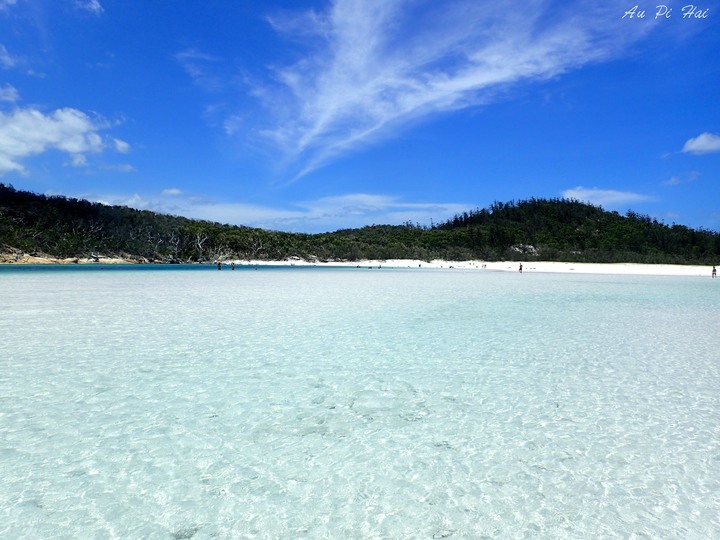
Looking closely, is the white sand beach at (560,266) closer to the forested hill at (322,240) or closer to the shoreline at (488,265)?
the shoreline at (488,265)

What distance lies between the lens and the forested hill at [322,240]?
7325 centimetres

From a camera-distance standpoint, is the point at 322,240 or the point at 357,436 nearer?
the point at 357,436

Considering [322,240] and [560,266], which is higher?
[322,240]

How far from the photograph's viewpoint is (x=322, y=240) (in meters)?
106

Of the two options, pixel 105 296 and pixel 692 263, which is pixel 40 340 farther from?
pixel 692 263

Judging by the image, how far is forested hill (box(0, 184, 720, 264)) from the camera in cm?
7325

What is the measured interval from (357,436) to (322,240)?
102475mm

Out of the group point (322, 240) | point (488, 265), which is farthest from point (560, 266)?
point (322, 240)

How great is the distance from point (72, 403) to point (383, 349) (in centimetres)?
508

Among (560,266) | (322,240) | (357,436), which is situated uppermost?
(322,240)

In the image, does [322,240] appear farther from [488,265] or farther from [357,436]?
[357,436]

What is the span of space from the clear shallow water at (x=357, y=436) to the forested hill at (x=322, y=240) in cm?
6656

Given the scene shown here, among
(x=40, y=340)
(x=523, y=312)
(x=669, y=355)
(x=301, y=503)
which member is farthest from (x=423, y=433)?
(x=523, y=312)

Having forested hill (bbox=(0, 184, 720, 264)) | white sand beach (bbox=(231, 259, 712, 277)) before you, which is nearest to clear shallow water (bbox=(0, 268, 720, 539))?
white sand beach (bbox=(231, 259, 712, 277))
